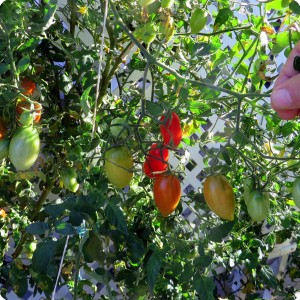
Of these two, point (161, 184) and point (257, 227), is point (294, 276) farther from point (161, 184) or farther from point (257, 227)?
point (161, 184)

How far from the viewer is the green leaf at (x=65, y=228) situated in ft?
2.26

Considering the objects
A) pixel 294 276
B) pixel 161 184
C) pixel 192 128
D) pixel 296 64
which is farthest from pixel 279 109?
pixel 294 276

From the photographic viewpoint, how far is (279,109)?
683mm

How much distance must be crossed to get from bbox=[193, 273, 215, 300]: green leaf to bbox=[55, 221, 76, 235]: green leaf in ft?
0.78

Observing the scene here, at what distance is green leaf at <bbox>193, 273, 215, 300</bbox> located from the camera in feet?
2.63

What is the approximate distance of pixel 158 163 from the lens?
32.7 inches

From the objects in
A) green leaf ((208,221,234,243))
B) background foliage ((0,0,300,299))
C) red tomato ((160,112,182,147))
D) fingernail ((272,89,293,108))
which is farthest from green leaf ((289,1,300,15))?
green leaf ((208,221,234,243))

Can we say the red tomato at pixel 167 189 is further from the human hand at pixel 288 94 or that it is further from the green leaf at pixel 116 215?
the human hand at pixel 288 94

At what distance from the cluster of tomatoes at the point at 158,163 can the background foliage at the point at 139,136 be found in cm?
2

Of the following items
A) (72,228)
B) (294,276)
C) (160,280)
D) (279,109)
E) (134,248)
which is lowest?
(294,276)

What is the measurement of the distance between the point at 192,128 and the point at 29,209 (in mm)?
574

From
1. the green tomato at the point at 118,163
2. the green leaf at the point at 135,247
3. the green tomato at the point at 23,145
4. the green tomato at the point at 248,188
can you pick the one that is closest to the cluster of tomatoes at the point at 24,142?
the green tomato at the point at 23,145

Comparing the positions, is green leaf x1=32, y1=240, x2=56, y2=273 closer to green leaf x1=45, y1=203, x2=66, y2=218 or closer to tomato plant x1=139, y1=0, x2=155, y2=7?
green leaf x1=45, y1=203, x2=66, y2=218

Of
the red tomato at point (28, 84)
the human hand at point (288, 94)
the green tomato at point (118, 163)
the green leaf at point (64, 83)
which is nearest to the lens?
the human hand at point (288, 94)
